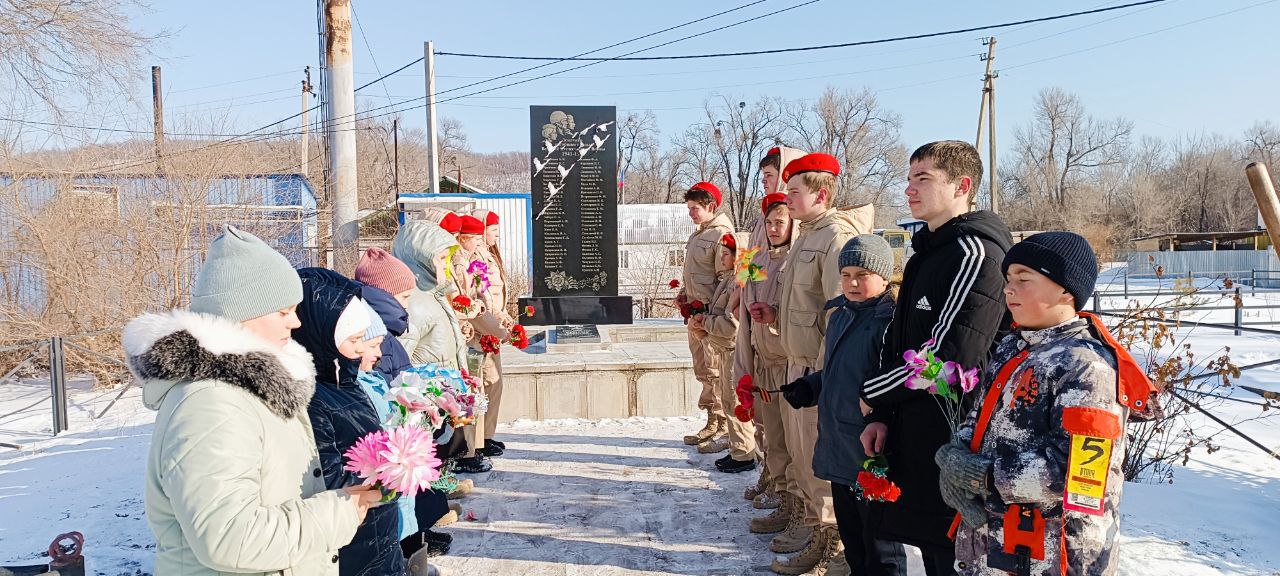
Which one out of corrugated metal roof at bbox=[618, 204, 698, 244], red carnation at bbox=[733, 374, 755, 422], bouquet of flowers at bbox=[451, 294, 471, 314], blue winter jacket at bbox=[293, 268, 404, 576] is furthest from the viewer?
corrugated metal roof at bbox=[618, 204, 698, 244]

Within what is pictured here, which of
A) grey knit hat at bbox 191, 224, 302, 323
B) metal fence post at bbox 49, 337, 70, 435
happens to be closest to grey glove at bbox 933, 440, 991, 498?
grey knit hat at bbox 191, 224, 302, 323

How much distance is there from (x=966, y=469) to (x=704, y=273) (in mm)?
4349

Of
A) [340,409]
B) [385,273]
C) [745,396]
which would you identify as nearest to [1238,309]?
[745,396]

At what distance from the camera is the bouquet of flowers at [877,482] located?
8.48 feet

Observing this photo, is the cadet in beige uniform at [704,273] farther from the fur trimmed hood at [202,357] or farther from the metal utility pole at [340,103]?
the metal utility pole at [340,103]

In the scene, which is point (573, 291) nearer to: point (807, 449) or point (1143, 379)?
point (807, 449)

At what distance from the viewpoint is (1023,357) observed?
2.04 meters

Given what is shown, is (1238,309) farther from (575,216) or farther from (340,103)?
(340,103)

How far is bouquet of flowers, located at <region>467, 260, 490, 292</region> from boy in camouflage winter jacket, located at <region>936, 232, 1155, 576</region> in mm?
4251

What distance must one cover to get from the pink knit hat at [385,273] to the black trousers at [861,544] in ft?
7.35

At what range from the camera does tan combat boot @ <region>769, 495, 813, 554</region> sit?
4094 mm

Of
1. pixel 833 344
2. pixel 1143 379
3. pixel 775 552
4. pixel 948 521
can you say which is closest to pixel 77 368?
pixel 775 552

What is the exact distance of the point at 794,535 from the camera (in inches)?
164

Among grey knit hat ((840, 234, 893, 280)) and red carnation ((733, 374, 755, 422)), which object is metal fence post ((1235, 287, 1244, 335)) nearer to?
red carnation ((733, 374, 755, 422))
